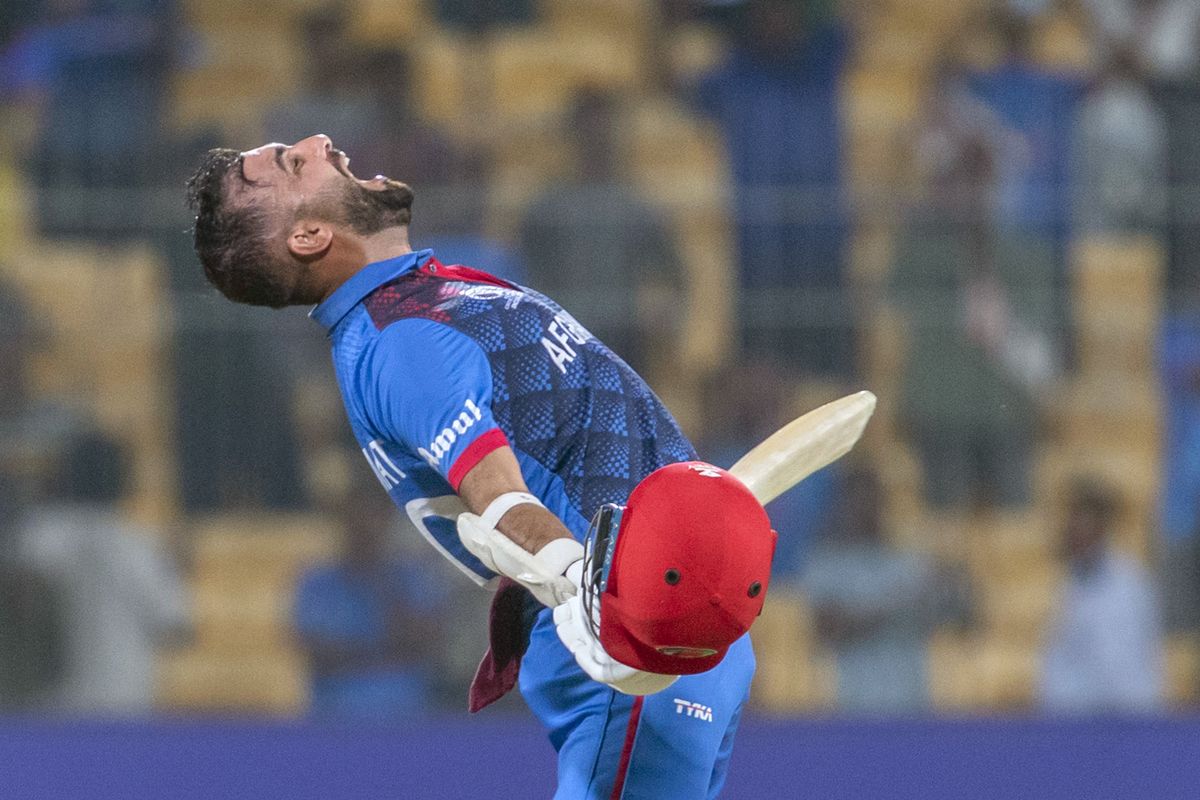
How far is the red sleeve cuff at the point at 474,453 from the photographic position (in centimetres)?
275

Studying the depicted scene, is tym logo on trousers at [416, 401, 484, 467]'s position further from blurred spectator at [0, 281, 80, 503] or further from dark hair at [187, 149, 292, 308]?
blurred spectator at [0, 281, 80, 503]

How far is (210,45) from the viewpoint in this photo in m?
7.33

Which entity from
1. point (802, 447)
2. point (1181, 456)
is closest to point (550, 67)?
point (1181, 456)

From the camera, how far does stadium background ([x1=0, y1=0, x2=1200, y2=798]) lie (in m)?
6.50

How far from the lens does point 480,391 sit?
2.86 metres

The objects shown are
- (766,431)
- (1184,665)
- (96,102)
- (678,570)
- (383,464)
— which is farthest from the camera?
(96,102)

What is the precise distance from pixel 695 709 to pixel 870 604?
11.9ft

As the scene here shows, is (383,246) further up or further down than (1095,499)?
further up

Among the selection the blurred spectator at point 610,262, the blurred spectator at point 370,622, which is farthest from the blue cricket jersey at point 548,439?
the blurred spectator at point 610,262

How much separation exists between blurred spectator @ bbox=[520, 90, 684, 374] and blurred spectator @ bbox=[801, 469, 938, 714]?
0.90m

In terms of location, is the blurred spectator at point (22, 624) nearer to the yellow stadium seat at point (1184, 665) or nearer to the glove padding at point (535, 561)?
the yellow stadium seat at point (1184, 665)

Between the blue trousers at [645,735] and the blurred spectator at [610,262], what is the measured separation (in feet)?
11.6

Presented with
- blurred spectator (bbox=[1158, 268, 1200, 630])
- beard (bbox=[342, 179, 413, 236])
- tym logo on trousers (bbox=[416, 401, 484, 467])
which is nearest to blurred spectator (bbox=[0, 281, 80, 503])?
beard (bbox=[342, 179, 413, 236])

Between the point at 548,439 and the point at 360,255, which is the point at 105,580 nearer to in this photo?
the point at 360,255
